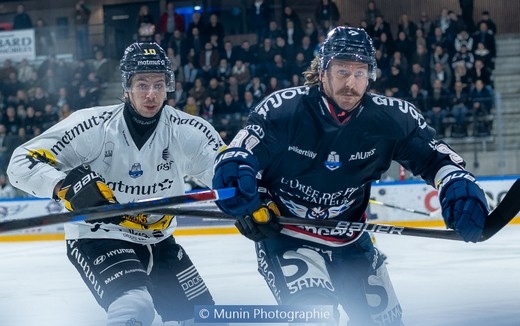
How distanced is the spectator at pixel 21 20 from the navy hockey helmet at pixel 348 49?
11882mm

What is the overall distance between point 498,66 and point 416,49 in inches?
54.3

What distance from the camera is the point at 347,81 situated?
3344mm

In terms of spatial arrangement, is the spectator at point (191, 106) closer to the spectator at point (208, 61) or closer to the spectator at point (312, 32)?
the spectator at point (208, 61)

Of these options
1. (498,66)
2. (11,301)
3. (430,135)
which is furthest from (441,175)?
(498,66)

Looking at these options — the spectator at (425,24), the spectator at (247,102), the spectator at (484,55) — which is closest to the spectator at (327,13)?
the spectator at (425,24)

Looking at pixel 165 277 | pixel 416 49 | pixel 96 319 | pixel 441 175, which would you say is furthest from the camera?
pixel 416 49

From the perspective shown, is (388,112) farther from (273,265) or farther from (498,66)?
(498,66)

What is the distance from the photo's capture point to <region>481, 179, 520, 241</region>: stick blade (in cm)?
322

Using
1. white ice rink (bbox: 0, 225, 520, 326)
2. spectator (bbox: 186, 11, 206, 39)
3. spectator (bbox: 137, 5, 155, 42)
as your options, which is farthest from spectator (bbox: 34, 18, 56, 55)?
white ice rink (bbox: 0, 225, 520, 326)

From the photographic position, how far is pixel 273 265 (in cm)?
344

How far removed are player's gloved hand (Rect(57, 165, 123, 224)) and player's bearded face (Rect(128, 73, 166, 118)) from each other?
48 centimetres

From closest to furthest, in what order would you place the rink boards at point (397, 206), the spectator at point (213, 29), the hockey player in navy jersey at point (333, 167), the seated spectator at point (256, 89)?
the hockey player in navy jersey at point (333, 167)
the rink boards at point (397, 206)
the seated spectator at point (256, 89)
the spectator at point (213, 29)

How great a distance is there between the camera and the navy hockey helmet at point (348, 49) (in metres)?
3.34

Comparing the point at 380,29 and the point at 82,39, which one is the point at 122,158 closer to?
the point at 380,29
